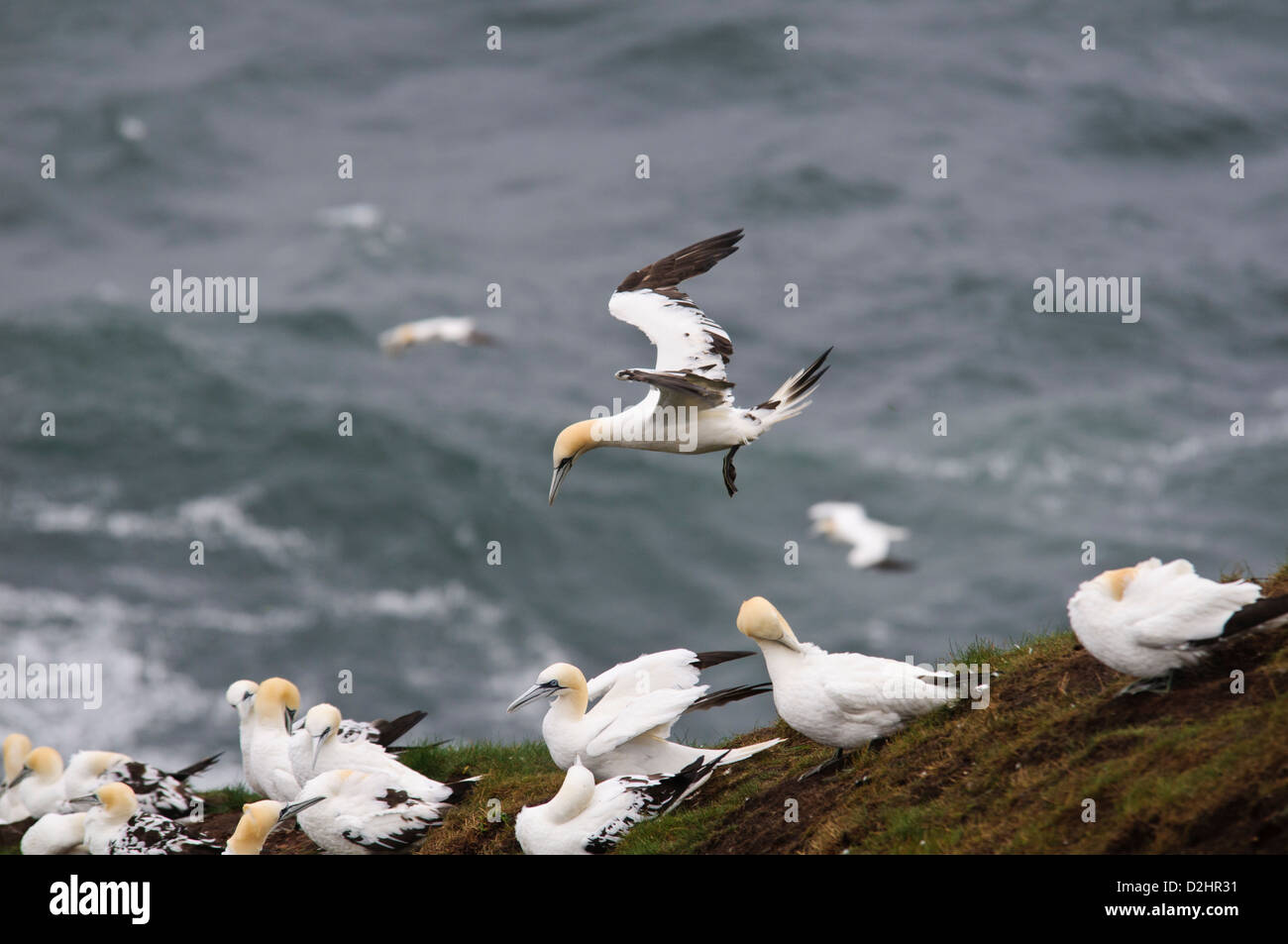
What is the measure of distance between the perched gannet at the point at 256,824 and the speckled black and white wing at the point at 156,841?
0.74 meters

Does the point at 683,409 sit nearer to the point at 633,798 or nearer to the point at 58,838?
the point at 633,798

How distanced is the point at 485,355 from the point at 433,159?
12687 mm

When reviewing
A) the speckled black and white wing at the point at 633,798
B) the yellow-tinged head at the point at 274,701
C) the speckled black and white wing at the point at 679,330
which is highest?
the speckled black and white wing at the point at 679,330

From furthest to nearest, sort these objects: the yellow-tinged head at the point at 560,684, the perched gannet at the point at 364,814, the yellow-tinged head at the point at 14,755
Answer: the yellow-tinged head at the point at 14,755, the yellow-tinged head at the point at 560,684, the perched gannet at the point at 364,814

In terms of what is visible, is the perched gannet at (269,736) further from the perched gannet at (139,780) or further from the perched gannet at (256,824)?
the perched gannet at (256,824)

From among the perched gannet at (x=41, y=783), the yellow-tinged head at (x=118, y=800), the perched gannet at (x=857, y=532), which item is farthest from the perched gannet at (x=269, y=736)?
the perched gannet at (x=857, y=532)

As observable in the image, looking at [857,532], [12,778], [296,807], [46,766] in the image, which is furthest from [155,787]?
[857,532]

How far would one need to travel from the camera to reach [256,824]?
9.61 meters

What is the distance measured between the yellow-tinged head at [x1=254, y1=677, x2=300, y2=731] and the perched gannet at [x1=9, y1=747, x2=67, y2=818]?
7.24 feet

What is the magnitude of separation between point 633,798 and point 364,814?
202cm

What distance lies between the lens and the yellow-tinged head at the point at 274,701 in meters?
11.6

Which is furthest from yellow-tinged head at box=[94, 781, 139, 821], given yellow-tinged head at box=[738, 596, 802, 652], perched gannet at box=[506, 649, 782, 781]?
yellow-tinged head at box=[738, 596, 802, 652]

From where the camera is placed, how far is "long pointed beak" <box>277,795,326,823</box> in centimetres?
959

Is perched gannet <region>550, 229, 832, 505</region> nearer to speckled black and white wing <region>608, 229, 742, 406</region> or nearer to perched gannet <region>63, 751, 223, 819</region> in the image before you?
speckled black and white wing <region>608, 229, 742, 406</region>
